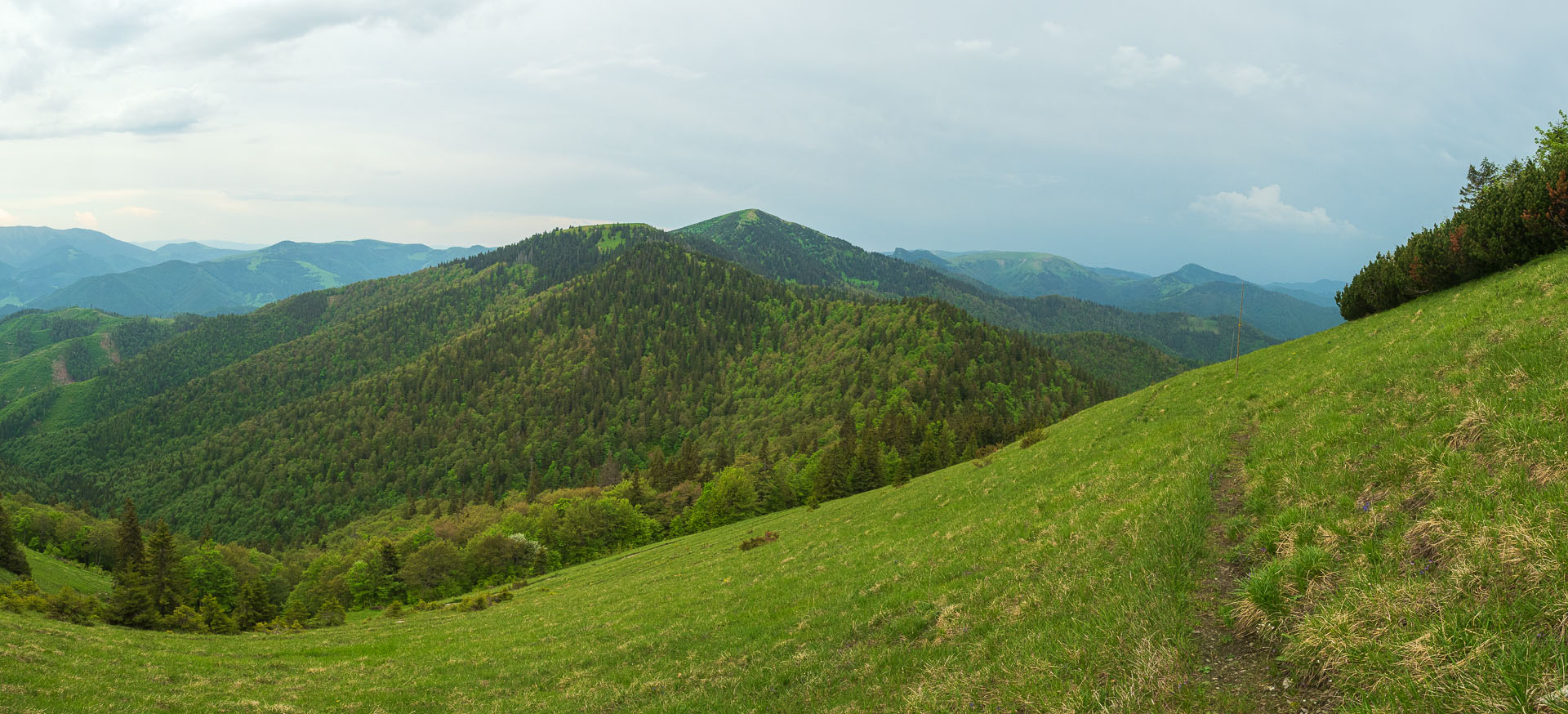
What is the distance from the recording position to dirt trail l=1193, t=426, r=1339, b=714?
6.53m

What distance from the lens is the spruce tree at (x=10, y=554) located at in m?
67.1

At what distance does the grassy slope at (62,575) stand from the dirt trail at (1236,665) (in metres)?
106

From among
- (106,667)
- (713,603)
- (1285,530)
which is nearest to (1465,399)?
(1285,530)

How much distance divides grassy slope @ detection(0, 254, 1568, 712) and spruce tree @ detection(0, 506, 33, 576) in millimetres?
72181

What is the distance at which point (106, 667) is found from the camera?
63.7ft

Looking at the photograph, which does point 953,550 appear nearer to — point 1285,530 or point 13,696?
point 1285,530

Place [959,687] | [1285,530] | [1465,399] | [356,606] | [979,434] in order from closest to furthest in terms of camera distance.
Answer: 1. [959,687]
2. [1285,530]
3. [1465,399]
4. [356,606]
5. [979,434]

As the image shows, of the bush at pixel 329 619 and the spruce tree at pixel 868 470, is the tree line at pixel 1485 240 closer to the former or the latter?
the spruce tree at pixel 868 470

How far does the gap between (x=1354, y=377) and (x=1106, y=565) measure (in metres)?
14.1

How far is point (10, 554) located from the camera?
6812cm

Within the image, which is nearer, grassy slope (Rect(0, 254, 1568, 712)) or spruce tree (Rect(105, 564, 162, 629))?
grassy slope (Rect(0, 254, 1568, 712))

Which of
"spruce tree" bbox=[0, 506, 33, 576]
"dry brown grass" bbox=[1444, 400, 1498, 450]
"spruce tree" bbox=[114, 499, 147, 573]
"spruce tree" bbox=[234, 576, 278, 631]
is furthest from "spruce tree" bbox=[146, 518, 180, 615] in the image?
"dry brown grass" bbox=[1444, 400, 1498, 450]

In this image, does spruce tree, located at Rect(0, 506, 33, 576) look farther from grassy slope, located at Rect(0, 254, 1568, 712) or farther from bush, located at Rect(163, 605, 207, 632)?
grassy slope, located at Rect(0, 254, 1568, 712)

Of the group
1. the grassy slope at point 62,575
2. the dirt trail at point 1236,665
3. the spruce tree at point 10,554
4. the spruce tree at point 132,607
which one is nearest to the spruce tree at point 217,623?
the spruce tree at point 132,607
